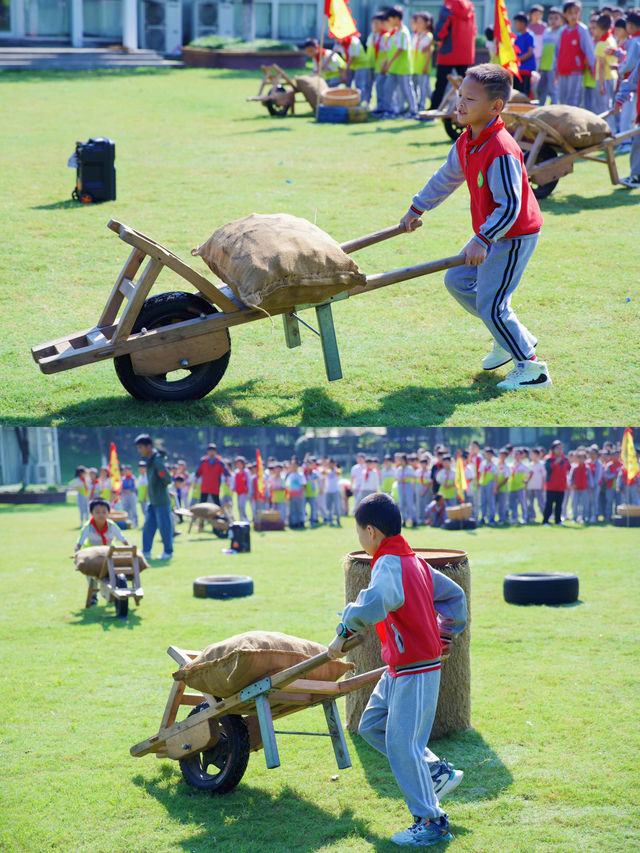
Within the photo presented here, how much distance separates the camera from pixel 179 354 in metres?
6.77

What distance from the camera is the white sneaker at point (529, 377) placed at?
739 centimetres

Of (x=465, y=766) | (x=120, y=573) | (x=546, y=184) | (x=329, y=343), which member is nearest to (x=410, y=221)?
(x=329, y=343)

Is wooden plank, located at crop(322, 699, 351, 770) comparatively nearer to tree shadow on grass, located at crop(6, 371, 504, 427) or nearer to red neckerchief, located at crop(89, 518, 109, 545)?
tree shadow on grass, located at crop(6, 371, 504, 427)

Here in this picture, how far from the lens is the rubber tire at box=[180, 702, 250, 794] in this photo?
198 inches

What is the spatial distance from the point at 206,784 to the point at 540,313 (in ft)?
18.8

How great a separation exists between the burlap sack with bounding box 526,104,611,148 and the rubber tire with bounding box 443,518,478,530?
25.4 ft

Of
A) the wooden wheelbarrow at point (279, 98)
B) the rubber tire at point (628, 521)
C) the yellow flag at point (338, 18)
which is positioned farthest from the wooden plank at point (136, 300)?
the wooden wheelbarrow at point (279, 98)

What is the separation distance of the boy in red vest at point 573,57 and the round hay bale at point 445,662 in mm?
14409

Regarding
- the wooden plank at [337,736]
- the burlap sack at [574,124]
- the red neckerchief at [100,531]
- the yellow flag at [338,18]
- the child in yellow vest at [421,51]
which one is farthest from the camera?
the child in yellow vest at [421,51]

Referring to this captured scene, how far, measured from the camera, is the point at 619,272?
10375 millimetres

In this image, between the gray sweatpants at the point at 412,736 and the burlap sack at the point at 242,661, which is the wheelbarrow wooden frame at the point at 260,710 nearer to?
the burlap sack at the point at 242,661

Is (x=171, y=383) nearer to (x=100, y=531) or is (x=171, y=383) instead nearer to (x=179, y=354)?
(x=179, y=354)

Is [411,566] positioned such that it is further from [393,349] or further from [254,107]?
[254,107]

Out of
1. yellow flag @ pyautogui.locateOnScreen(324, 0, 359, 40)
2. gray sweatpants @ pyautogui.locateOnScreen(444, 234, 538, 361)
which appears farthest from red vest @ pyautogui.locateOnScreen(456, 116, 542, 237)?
yellow flag @ pyautogui.locateOnScreen(324, 0, 359, 40)
